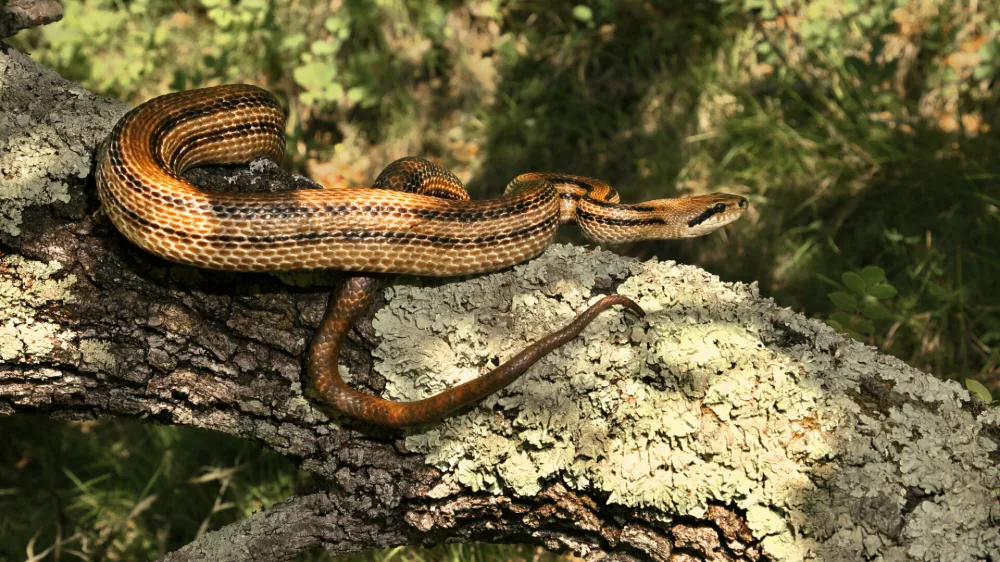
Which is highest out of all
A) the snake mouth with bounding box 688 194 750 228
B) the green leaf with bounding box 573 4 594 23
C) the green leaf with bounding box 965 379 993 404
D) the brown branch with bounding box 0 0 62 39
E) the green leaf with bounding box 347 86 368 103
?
the green leaf with bounding box 573 4 594 23

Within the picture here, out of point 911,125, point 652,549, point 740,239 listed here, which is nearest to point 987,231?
point 911,125

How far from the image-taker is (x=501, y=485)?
3.20 metres

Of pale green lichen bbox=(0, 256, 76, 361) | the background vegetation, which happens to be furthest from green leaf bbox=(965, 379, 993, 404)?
pale green lichen bbox=(0, 256, 76, 361)

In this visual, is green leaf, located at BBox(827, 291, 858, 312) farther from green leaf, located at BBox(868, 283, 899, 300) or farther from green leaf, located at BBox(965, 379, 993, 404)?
green leaf, located at BBox(965, 379, 993, 404)

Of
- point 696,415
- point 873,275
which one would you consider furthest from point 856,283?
point 696,415

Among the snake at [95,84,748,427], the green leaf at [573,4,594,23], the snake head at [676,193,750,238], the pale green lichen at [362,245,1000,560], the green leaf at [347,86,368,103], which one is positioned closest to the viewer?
the pale green lichen at [362,245,1000,560]

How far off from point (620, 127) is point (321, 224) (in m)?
4.39

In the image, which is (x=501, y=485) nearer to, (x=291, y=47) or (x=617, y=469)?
(x=617, y=469)

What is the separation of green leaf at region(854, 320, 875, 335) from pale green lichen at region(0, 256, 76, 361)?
3850 mm

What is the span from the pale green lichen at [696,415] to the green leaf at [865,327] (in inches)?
54.9

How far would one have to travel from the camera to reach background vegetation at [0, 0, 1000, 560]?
546cm

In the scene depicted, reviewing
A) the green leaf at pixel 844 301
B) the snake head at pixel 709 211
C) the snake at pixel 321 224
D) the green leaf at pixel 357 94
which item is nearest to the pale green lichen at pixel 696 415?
the snake at pixel 321 224

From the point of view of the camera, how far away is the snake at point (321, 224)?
10.5ft

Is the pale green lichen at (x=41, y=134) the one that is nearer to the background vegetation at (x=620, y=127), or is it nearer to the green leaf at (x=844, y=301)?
the background vegetation at (x=620, y=127)
